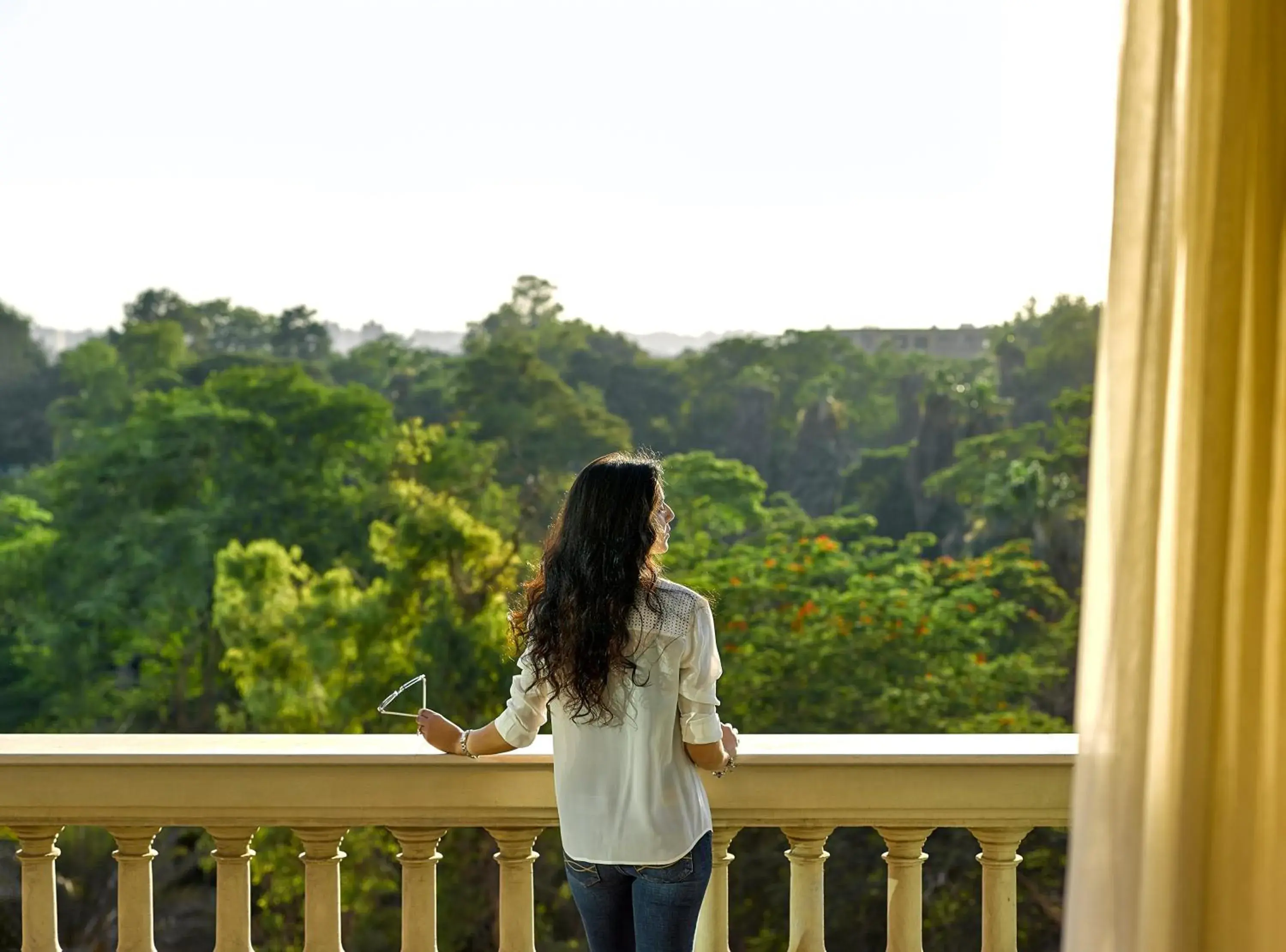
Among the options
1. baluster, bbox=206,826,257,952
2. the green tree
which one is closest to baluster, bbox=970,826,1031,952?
baluster, bbox=206,826,257,952

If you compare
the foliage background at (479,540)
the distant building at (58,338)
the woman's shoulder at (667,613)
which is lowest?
the foliage background at (479,540)

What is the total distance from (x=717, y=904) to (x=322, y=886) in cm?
53

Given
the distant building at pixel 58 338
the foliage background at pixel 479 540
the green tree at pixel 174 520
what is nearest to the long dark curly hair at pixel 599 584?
the foliage background at pixel 479 540

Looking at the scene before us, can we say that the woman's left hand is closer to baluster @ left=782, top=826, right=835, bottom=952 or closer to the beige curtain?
baluster @ left=782, top=826, right=835, bottom=952

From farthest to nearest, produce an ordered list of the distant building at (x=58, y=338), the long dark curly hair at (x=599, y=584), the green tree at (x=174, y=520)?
the distant building at (x=58, y=338) → the green tree at (x=174, y=520) → the long dark curly hair at (x=599, y=584)

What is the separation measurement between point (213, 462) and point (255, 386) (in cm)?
87

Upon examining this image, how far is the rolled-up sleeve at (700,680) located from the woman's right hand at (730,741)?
8 centimetres

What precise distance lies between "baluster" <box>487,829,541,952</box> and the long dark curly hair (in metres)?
0.30

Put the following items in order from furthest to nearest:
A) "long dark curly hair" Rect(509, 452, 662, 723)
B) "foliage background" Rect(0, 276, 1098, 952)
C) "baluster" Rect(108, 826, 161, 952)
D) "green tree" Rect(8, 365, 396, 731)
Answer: "green tree" Rect(8, 365, 396, 731) → "foliage background" Rect(0, 276, 1098, 952) → "baluster" Rect(108, 826, 161, 952) → "long dark curly hair" Rect(509, 452, 662, 723)

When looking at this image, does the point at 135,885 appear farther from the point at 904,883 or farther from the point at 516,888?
the point at 904,883

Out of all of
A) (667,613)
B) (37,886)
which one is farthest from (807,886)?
(37,886)

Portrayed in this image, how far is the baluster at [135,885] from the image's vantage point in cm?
173

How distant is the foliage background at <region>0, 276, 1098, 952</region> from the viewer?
1027cm

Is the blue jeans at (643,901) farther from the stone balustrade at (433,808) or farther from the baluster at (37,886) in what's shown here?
the baluster at (37,886)
